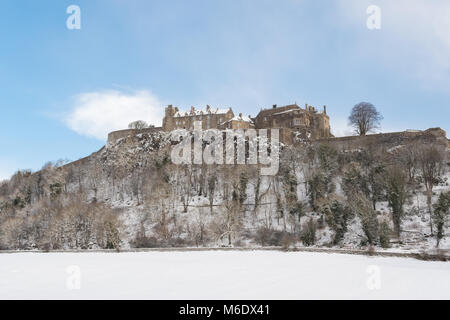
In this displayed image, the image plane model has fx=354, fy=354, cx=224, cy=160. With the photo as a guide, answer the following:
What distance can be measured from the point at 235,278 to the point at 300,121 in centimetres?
4817

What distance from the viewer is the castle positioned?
195 feet

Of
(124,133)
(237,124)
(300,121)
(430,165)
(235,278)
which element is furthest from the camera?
(124,133)

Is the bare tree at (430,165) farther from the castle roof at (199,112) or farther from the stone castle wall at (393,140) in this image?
the castle roof at (199,112)

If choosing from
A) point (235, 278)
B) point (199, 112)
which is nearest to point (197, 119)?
point (199, 112)

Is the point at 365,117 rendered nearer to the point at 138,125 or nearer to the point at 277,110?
the point at 277,110

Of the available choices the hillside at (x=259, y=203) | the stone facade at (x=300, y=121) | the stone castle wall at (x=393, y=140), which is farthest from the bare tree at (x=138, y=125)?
the stone castle wall at (x=393, y=140)

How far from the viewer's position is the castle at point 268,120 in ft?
195

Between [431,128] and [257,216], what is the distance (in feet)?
86.3

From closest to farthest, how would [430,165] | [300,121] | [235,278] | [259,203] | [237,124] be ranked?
[235,278]
[430,165]
[259,203]
[300,121]
[237,124]

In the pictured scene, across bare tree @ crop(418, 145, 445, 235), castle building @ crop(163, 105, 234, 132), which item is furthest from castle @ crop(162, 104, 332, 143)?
bare tree @ crop(418, 145, 445, 235)

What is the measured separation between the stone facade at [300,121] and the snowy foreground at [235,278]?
1542 inches

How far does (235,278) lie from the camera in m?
15.6

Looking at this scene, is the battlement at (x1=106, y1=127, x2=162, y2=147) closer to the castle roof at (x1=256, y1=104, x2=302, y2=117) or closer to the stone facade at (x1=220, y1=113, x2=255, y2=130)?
the stone facade at (x1=220, y1=113, x2=255, y2=130)

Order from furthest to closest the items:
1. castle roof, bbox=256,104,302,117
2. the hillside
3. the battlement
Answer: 1. the battlement
2. castle roof, bbox=256,104,302,117
3. the hillside
